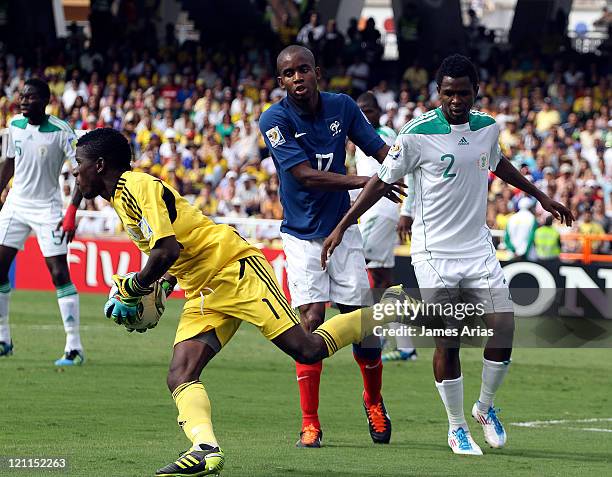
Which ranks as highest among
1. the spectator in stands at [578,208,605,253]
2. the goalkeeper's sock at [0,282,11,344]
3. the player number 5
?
the player number 5

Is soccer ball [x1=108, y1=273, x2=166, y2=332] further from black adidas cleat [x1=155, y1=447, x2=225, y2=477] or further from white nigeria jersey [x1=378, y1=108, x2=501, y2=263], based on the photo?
white nigeria jersey [x1=378, y1=108, x2=501, y2=263]

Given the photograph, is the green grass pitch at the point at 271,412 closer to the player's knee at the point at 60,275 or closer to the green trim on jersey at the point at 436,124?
the player's knee at the point at 60,275

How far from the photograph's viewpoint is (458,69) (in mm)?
8383

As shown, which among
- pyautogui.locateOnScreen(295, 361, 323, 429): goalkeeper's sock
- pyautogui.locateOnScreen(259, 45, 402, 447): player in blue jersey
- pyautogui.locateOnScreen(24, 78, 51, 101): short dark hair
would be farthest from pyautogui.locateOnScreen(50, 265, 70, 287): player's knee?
pyautogui.locateOnScreen(295, 361, 323, 429): goalkeeper's sock

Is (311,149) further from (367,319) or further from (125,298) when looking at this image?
(125,298)

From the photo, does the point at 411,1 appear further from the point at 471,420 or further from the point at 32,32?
the point at 471,420

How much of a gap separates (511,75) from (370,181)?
2245 cm

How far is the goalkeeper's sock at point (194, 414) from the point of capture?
712cm

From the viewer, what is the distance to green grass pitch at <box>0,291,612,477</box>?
816 centimetres

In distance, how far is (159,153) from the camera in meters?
28.7

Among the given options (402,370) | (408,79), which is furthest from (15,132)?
(408,79)

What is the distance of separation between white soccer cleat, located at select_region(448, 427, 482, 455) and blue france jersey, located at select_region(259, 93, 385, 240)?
1.62m

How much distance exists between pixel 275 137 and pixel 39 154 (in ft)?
16.1

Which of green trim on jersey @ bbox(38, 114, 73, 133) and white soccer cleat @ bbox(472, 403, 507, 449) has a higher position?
green trim on jersey @ bbox(38, 114, 73, 133)
